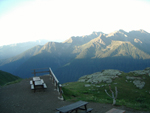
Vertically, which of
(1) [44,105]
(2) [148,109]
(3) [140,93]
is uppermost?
(1) [44,105]

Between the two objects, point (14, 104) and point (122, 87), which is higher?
point (14, 104)

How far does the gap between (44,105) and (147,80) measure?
27.0 metres

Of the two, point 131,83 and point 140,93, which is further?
point 131,83

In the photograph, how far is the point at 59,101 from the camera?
13.8 meters

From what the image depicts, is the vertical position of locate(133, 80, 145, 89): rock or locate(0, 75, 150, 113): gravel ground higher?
locate(0, 75, 150, 113): gravel ground

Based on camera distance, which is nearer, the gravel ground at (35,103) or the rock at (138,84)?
the gravel ground at (35,103)

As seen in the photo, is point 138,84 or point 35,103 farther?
point 138,84

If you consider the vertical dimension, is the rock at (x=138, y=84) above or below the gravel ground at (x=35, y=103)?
below

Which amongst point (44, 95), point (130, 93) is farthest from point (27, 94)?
point (130, 93)

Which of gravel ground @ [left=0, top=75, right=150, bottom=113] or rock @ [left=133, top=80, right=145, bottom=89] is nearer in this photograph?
gravel ground @ [left=0, top=75, right=150, bottom=113]

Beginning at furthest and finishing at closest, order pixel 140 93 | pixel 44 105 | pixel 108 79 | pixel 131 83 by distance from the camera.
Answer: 1. pixel 108 79
2. pixel 131 83
3. pixel 140 93
4. pixel 44 105

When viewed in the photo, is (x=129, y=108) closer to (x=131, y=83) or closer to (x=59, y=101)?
(x=59, y=101)

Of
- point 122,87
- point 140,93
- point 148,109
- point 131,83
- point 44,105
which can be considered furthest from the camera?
point 131,83

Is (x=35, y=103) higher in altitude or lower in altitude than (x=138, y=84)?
higher
